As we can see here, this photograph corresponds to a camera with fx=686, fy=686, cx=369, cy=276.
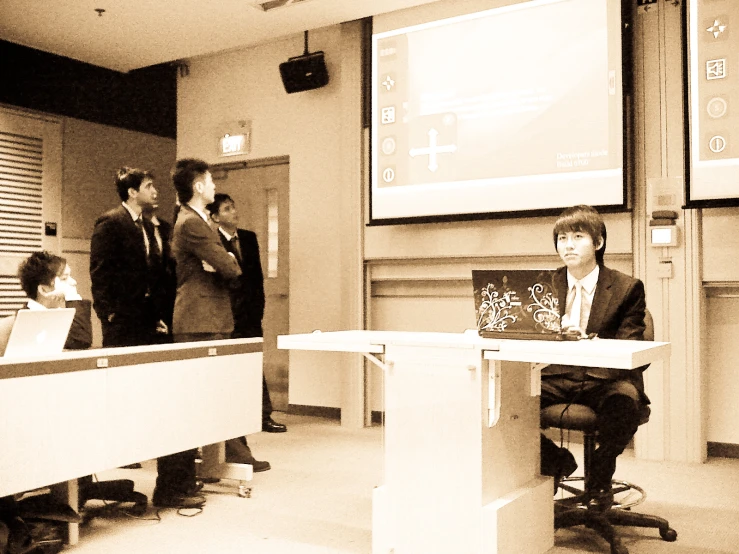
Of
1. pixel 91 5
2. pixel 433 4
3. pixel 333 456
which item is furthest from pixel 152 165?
pixel 333 456

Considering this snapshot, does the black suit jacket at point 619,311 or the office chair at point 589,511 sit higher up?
the black suit jacket at point 619,311

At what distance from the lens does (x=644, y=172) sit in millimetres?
3791

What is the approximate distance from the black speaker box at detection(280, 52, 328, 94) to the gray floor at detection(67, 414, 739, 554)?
259 cm

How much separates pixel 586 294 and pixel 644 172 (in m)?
1.53

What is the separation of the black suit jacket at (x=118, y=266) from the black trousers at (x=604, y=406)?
1.98 meters

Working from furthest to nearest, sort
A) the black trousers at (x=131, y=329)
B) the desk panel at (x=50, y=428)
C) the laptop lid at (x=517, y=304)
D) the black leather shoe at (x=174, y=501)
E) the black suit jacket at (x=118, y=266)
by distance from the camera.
Answer: the black trousers at (x=131, y=329) < the black suit jacket at (x=118, y=266) < the black leather shoe at (x=174, y=501) < the desk panel at (x=50, y=428) < the laptop lid at (x=517, y=304)

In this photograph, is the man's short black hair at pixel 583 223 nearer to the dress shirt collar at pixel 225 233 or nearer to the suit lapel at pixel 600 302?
the suit lapel at pixel 600 302

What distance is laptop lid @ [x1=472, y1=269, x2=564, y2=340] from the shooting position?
6.59ft

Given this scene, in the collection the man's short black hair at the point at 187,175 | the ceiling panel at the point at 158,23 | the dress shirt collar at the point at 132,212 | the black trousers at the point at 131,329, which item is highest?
the ceiling panel at the point at 158,23

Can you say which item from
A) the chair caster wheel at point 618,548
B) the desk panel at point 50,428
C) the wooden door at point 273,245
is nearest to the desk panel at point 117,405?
the desk panel at point 50,428

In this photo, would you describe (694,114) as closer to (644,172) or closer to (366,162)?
(644,172)

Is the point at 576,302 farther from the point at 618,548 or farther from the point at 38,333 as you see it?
the point at 38,333

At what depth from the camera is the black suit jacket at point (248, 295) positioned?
4441 mm

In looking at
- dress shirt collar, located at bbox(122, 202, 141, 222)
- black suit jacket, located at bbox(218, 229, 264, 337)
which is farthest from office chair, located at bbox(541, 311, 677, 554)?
black suit jacket, located at bbox(218, 229, 264, 337)
